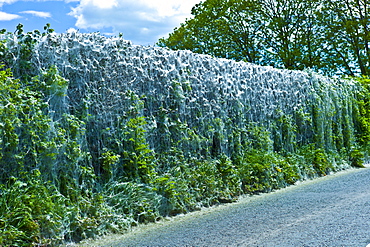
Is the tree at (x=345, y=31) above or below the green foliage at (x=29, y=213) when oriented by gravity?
above

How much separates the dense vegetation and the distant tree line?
14.9m

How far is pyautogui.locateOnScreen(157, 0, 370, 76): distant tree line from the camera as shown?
70.5ft

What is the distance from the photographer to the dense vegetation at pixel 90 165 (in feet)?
14.4

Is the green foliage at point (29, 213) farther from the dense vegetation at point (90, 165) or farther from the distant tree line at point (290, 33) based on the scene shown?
the distant tree line at point (290, 33)

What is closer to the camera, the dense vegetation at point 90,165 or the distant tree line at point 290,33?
the dense vegetation at point 90,165

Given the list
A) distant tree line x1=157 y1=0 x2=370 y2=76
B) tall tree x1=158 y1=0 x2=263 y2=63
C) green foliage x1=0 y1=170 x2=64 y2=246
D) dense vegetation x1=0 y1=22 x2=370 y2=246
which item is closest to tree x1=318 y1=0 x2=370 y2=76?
distant tree line x1=157 y1=0 x2=370 y2=76

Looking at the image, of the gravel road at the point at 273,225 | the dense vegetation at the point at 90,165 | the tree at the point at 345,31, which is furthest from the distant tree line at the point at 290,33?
the gravel road at the point at 273,225

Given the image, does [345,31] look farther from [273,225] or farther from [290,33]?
→ [273,225]

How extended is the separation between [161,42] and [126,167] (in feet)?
66.3

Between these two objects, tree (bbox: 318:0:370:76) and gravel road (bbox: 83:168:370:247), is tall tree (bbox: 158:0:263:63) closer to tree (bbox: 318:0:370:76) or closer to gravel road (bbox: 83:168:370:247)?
tree (bbox: 318:0:370:76)

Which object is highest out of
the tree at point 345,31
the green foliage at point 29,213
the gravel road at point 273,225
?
the tree at point 345,31

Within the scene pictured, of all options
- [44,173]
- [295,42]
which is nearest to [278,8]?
[295,42]

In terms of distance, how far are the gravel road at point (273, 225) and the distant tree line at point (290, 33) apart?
51.6 ft

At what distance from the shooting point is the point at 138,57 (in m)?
5.91
